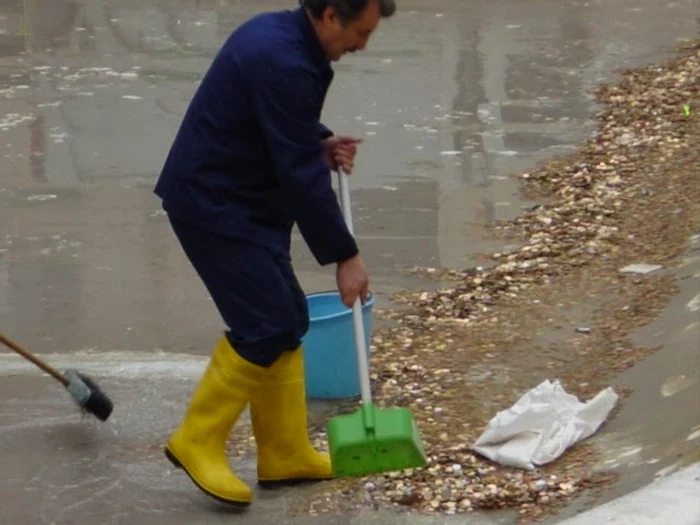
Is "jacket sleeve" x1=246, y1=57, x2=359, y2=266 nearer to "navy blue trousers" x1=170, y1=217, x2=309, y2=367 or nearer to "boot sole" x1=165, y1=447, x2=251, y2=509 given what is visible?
"navy blue trousers" x1=170, y1=217, x2=309, y2=367

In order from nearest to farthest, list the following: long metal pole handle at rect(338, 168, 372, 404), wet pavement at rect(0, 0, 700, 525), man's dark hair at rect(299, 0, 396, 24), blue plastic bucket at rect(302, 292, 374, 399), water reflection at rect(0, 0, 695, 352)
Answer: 1. man's dark hair at rect(299, 0, 396, 24)
2. long metal pole handle at rect(338, 168, 372, 404)
3. wet pavement at rect(0, 0, 700, 525)
4. blue plastic bucket at rect(302, 292, 374, 399)
5. water reflection at rect(0, 0, 695, 352)

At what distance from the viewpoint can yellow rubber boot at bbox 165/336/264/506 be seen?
4242 mm

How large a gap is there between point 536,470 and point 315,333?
1038mm

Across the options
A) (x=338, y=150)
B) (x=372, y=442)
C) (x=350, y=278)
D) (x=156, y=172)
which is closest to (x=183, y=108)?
(x=156, y=172)

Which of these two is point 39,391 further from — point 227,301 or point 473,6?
point 473,6

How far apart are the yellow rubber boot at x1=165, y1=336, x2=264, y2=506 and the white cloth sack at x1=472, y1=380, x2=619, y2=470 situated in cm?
79

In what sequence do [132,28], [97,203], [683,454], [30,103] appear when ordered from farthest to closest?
[132,28], [30,103], [97,203], [683,454]

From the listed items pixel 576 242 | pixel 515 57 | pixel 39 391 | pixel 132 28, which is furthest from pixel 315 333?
pixel 132 28

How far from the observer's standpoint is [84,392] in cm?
488

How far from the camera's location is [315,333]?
16.3 feet

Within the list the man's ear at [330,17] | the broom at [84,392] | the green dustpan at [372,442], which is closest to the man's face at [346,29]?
the man's ear at [330,17]

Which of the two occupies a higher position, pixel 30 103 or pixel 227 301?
pixel 227 301

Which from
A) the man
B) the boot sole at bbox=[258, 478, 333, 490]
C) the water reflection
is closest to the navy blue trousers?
the man

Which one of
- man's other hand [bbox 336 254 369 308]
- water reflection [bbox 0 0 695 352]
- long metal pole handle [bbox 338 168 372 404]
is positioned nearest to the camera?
man's other hand [bbox 336 254 369 308]
